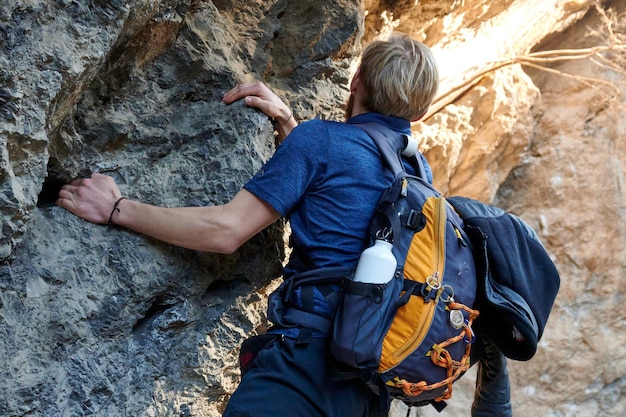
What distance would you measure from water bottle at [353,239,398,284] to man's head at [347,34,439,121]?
43 centimetres

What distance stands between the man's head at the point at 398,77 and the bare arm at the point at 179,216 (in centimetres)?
40

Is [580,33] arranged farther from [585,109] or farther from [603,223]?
[603,223]

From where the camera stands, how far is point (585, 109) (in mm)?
3916

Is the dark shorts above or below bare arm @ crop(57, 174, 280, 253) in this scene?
below

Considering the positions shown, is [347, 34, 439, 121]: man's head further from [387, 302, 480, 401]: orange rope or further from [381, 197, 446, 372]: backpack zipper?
[387, 302, 480, 401]: orange rope

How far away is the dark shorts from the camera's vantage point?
150 cm

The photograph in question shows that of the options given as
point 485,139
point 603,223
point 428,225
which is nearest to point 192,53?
point 428,225

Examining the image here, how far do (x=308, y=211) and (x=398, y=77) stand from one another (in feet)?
1.30

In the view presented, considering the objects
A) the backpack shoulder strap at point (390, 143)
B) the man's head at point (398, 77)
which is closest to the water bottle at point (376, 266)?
the backpack shoulder strap at point (390, 143)

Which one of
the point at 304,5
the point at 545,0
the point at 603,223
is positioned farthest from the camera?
the point at 603,223

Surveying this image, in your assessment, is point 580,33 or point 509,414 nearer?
point 509,414

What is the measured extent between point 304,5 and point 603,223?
2310 millimetres

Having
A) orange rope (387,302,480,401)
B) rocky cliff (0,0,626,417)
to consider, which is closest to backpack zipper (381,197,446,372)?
orange rope (387,302,480,401)

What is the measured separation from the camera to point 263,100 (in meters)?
2.06
